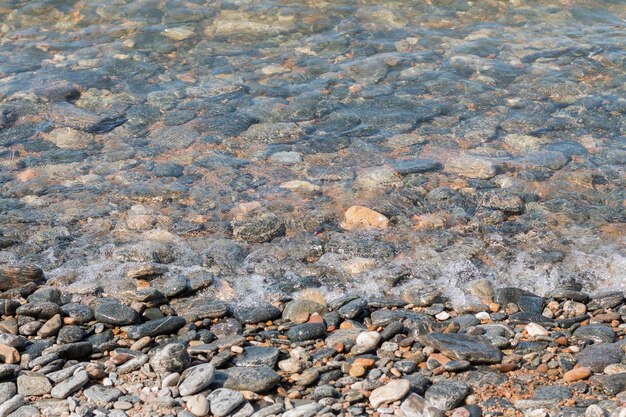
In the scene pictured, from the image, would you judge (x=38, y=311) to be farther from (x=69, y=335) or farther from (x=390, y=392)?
(x=390, y=392)

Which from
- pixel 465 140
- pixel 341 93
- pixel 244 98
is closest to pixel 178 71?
pixel 244 98

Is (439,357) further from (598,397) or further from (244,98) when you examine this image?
(244,98)

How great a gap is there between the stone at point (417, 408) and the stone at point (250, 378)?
28.6 inches

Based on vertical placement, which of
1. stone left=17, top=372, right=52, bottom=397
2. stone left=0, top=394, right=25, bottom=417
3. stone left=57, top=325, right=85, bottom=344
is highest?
stone left=0, top=394, right=25, bottom=417

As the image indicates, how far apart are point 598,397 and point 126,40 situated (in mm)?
8462

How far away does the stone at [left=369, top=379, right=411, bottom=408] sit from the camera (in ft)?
13.3

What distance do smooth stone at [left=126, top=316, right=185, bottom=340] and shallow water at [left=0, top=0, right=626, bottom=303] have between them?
66 cm

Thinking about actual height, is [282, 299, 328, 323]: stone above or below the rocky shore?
below

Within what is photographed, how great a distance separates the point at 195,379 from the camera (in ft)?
13.5

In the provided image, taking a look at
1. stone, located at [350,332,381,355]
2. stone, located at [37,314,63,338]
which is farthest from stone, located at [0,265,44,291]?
stone, located at [350,332,381,355]

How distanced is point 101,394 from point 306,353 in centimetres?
121

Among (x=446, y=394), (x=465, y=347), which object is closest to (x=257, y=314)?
(x=465, y=347)

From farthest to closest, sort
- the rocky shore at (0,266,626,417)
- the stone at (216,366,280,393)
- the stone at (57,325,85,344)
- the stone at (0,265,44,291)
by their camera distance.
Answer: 1. the stone at (0,265,44,291)
2. the stone at (57,325,85,344)
3. the stone at (216,366,280,393)
4. the rocky shore at (0,266,626,417)

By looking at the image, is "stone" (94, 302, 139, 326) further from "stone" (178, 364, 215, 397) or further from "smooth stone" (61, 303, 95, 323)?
"stone" (178, 364, 215, 397)
